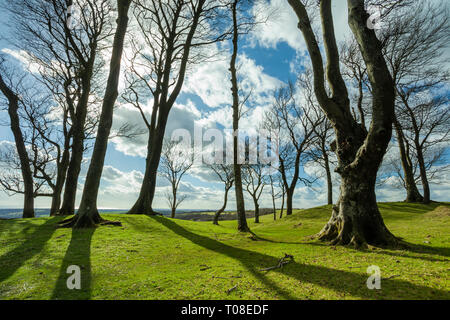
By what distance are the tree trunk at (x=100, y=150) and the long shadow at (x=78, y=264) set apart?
73 cm

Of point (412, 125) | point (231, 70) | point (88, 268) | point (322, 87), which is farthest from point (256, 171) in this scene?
point (88, 268)

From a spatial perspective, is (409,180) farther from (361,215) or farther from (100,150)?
(100,150)

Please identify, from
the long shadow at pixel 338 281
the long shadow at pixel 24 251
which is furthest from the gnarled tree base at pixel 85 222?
the long shadow at pixel 338 281

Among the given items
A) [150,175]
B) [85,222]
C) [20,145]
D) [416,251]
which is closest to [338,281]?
[416,251]

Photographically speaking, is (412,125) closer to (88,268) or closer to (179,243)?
(179,243)

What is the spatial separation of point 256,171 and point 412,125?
58.3 ft

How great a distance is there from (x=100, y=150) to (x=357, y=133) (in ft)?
29.7

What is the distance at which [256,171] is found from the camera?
98.3 feet

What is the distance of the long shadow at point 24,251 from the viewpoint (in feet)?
12.2

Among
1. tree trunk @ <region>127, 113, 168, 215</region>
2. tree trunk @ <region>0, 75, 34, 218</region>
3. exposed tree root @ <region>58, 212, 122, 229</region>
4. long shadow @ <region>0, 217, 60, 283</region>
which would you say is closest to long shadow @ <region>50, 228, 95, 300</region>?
exposed tree root @ <region>58, 212, 122, 229</region>

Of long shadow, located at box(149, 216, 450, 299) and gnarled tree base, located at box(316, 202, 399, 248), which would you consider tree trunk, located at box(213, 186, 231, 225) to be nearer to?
gnarled tree base, located at box(316, 202, 399, 248)

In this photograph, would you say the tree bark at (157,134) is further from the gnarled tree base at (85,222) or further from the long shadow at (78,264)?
the long shadow at (78,264)

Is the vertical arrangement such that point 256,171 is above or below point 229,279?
above

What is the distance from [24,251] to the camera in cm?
479
